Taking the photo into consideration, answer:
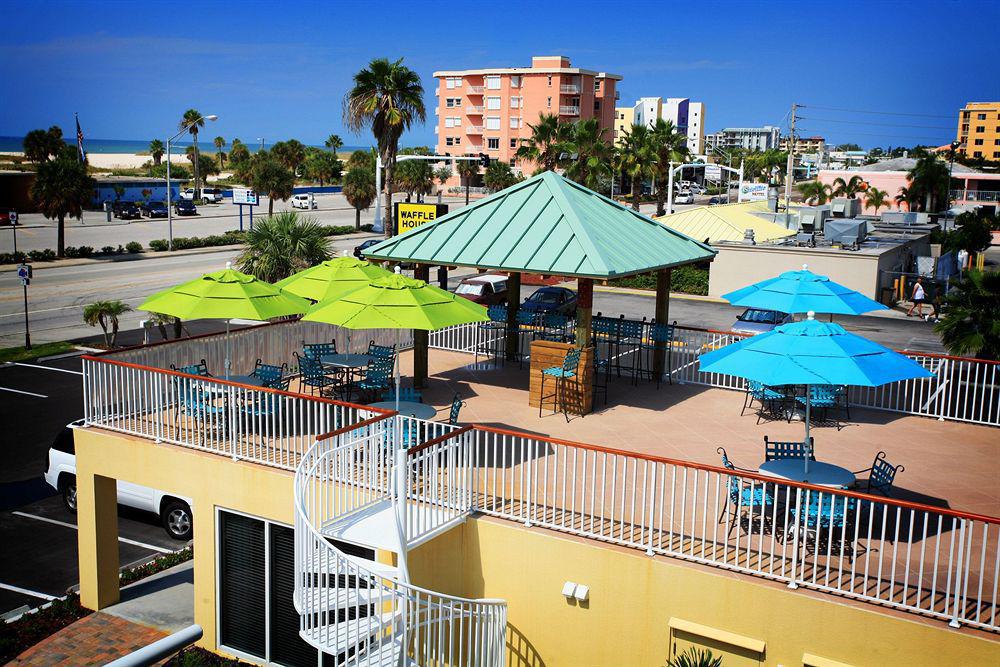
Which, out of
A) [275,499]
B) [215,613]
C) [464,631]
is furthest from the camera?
[215,613]

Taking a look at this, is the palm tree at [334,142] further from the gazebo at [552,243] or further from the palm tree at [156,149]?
the gazebo at [552,243]

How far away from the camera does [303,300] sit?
1499cm

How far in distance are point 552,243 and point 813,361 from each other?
5687 millimetres

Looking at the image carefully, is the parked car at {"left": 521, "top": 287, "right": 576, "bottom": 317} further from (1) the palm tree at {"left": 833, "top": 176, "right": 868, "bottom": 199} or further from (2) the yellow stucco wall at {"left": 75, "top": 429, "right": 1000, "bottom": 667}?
(1) the palm tree at {"left": 833, "top": 176, "right": 868, "bottom": 199}

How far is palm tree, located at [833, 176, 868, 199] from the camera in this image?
79.8 m

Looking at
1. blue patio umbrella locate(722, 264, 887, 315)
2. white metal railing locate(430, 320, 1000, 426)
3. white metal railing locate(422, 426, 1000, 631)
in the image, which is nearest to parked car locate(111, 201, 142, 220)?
white metal railing locate(430, 320, 1000, 426)

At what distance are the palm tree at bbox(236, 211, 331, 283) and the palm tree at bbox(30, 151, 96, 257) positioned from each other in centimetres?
2548

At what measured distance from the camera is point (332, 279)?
15.7 m

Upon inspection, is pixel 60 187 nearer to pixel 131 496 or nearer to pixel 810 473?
pixel 131 496

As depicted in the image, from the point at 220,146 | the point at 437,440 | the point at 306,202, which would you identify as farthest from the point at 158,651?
the point at 220,146

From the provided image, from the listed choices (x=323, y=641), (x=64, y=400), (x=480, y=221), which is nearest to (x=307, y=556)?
(x=323, y=641)

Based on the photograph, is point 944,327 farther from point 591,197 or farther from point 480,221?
point 480,221

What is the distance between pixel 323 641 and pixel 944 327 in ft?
42.3

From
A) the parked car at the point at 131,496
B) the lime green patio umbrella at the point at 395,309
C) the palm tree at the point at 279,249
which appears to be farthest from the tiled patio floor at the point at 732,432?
the palm tree at the point at 279,249
